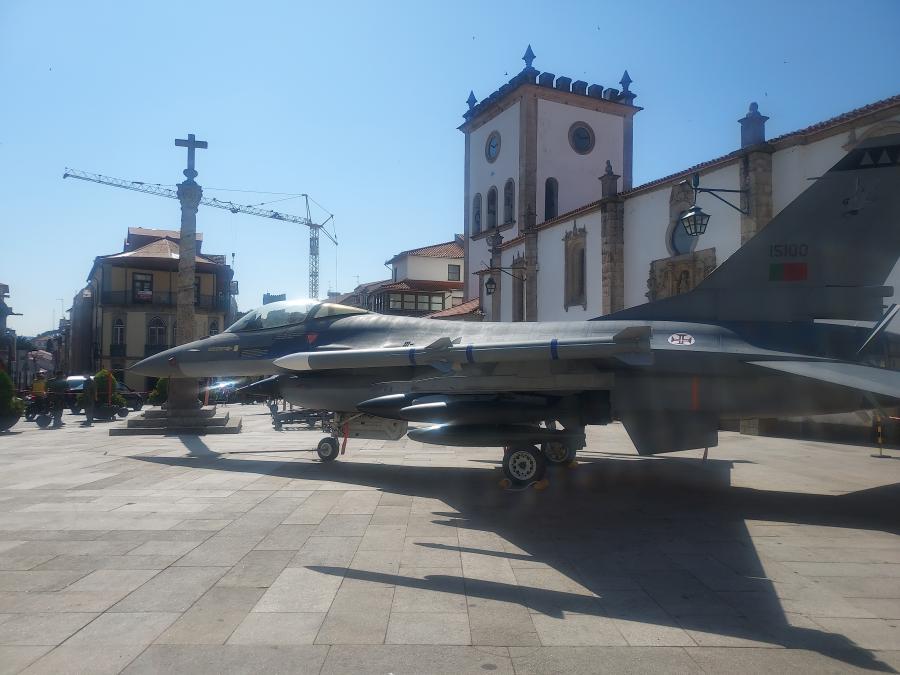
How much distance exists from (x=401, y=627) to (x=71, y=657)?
239 centimetres

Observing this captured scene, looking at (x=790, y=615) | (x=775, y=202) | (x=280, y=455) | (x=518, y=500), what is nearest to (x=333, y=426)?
(x=280, y=455)

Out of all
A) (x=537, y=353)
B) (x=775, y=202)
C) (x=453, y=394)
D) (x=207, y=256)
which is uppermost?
Answer: (x=207, y=256)

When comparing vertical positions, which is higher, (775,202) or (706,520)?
(775,202)

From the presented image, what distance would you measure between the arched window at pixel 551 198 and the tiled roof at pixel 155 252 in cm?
3466

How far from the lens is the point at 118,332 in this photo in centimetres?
5678

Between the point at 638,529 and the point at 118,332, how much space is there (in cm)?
5882

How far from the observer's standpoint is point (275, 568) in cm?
641

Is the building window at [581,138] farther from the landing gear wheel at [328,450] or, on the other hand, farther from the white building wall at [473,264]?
the landing gear wheel at [328,450]

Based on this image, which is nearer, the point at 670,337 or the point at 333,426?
the point at 670,337

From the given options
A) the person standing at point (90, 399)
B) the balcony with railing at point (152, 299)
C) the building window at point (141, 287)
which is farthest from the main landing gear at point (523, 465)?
the building window at point (141, 287)

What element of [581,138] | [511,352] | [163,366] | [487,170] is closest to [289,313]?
[163,366]

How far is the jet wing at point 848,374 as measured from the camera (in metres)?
8.08

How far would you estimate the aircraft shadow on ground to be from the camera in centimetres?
538

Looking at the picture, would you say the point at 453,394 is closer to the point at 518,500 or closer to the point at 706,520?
the point at 518,500
